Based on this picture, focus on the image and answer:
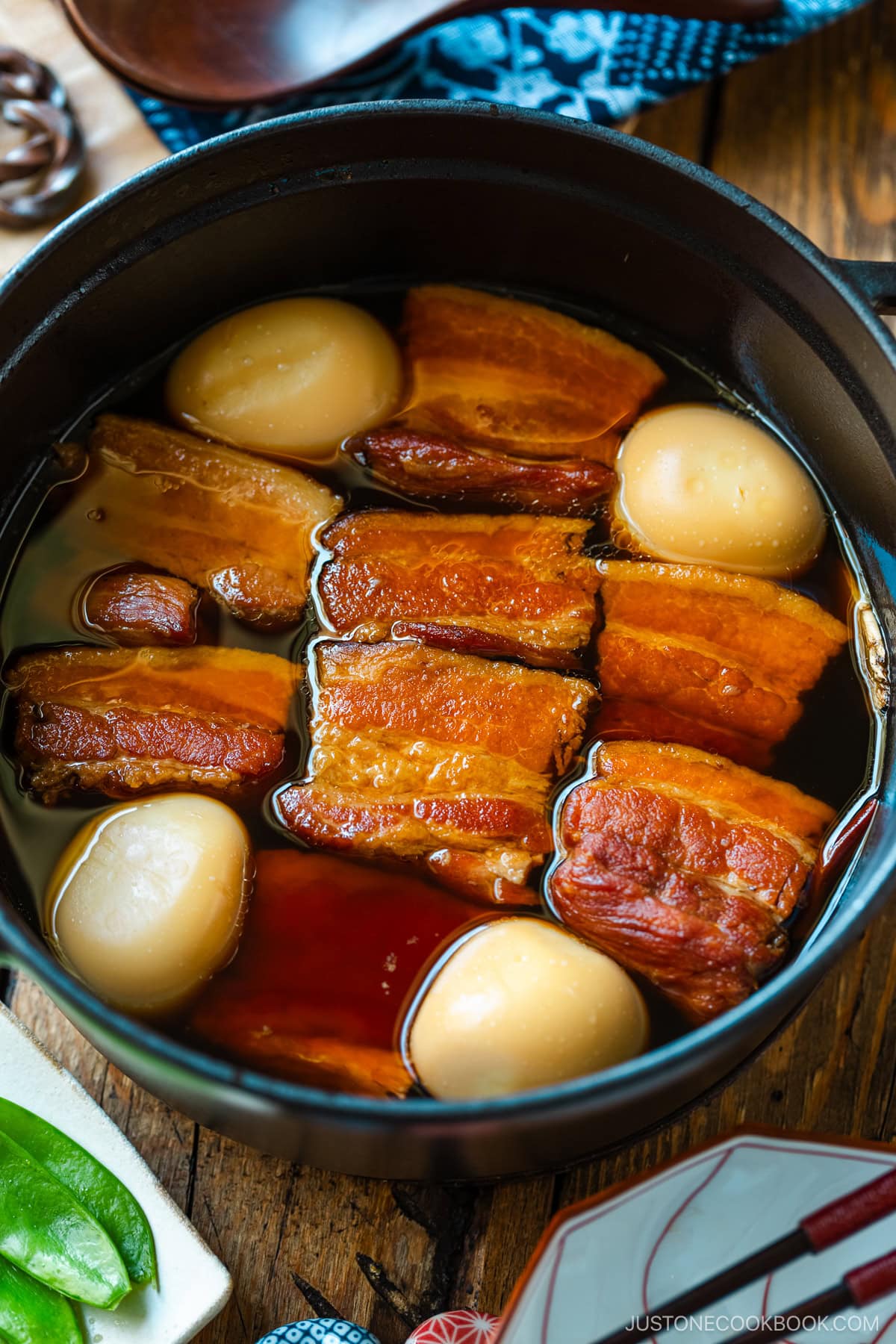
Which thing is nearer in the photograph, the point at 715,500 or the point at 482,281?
the point at 715,500

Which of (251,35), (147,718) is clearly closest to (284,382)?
(147,718)

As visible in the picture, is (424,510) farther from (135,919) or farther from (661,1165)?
(661,1165)

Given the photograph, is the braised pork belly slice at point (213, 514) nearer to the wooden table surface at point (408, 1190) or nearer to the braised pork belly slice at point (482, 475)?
the braised pork belly slice at point (482, 475)

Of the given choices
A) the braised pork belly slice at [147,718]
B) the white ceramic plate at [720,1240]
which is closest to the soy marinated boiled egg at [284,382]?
the braised pork belly slice at [147,718]

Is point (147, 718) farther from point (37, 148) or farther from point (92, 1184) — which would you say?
point (37, 148)

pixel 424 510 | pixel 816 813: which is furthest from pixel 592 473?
pixel 816 813

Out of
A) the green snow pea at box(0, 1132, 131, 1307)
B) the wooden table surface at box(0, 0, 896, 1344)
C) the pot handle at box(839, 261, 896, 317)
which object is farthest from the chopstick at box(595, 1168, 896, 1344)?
the pot handle at box(839, 261, 896, 317)
